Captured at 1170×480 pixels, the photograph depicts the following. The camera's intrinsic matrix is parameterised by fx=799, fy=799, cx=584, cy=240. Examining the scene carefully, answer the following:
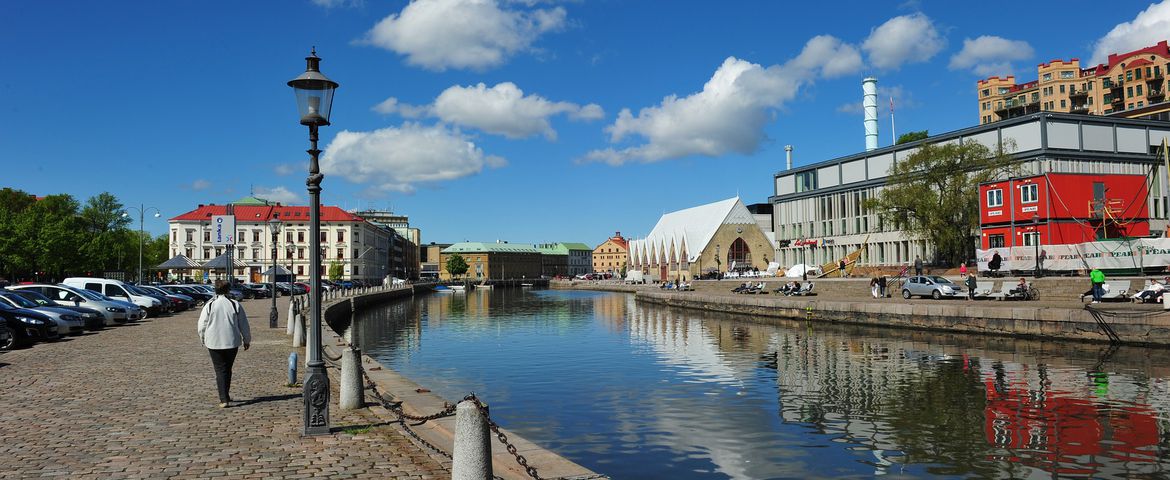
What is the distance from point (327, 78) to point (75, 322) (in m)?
21.2

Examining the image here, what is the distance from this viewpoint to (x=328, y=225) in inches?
5059

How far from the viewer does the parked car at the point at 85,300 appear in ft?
103

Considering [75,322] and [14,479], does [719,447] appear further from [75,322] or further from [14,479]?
[75,322]

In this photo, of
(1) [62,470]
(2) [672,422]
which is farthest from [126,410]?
(2) [672,422]

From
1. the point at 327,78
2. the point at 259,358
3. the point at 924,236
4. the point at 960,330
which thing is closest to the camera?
the point at 327,78

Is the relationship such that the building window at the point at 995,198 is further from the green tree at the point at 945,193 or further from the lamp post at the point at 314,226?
the lamp post at the point at 314,226

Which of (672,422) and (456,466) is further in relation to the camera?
(672,422)

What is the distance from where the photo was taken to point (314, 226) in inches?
424

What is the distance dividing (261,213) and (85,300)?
102742 millimetres

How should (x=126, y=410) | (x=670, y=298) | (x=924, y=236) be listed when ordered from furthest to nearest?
1. (x=670, y=298)
2. (x=924, y=236)
3. (x=126, y=410)

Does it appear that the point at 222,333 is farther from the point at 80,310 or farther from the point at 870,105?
the point at 870,105

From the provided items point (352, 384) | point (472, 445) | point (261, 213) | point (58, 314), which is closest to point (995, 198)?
point (352, 384)

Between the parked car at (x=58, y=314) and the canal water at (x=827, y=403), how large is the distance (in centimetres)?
983

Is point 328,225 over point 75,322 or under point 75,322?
over
